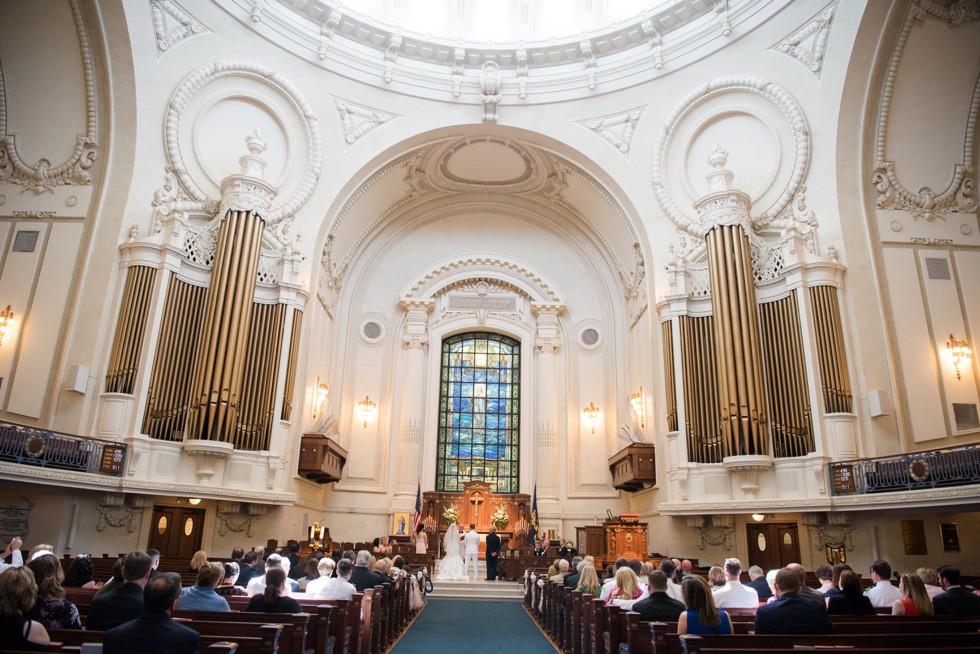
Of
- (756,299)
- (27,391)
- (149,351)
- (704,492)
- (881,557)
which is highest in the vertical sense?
(756,299)

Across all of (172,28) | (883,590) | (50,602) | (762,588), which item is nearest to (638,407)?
(762,588)

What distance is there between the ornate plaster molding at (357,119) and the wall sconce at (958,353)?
44.4 feet

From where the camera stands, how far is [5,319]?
12.5m

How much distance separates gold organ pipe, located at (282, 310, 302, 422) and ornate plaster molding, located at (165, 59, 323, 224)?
2439 mm

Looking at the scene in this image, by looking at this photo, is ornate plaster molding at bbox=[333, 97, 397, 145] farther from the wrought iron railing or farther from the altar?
the altar

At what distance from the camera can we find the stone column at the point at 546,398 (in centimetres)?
1959

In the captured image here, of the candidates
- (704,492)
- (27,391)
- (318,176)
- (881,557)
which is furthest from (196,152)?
(881,557)

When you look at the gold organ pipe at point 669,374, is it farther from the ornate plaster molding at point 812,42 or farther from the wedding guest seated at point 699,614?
the wedding guest seated at point 699,614

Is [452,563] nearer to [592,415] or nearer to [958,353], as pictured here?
[592,415]

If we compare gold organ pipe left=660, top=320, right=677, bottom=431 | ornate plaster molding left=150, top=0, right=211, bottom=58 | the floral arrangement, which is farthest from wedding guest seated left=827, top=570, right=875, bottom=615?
ornate plaster molding left=150, top=0, right=211, bottom=58

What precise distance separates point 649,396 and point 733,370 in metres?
3.12

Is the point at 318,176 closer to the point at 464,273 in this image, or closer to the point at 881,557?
the point at 464,273

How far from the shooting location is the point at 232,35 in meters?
15.8

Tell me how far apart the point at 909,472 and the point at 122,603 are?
11316 mm
